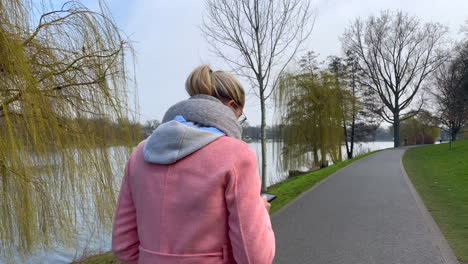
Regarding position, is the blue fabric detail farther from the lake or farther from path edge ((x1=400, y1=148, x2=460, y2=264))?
path edge ((x1=400, y1=148, x2=460, y2=264))

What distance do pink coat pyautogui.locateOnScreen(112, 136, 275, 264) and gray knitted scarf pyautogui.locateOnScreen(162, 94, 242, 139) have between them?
0.09m

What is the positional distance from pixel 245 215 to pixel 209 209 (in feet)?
0.41

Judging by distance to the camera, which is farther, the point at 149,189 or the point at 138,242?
the point at 138,242

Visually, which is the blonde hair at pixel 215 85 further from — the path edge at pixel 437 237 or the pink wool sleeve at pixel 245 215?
the path edge at pixel 437 237

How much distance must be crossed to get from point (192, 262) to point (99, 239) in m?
3.40

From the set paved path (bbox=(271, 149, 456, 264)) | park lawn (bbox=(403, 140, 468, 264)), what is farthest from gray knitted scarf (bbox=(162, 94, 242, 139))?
park lawn (bbox=(403, 140, 468, 264))

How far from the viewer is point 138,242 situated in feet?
4.66

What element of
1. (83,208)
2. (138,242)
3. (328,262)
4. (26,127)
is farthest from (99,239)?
(138,242)

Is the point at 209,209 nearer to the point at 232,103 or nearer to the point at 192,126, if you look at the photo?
the point at 192,126

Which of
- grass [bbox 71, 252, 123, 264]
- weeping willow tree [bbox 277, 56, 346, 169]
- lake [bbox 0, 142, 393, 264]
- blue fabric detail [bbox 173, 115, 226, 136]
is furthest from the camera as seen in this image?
weeping willow tree [bbox 277, 56, 346, 169]

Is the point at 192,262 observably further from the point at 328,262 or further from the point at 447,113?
the point at 447,113

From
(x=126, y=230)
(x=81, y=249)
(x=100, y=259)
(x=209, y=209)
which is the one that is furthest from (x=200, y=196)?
(x=100, y=259)

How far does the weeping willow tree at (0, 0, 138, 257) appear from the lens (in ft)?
9.98

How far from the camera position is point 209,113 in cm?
132
